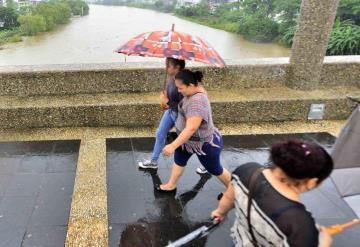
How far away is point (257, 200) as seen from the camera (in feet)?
5.19

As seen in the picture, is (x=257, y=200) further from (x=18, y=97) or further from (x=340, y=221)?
(x=18, y=97)

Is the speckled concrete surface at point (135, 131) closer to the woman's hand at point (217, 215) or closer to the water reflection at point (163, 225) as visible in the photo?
the water reflection at point (163, 225)

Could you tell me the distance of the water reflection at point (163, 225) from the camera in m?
3.04

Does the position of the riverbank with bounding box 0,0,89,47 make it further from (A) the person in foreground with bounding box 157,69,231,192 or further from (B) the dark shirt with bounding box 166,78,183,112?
(A) the person in foreground with bounding box 157,69,231,192

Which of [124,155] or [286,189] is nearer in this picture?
[286,189]

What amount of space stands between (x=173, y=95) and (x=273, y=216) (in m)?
2.08

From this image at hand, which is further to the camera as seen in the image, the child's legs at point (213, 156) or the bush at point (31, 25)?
the bush at point (31, 25)

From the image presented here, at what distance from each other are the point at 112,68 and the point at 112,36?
29.5 m

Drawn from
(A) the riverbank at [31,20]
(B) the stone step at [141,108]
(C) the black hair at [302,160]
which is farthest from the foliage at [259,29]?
(C) the black hair at [302,160]

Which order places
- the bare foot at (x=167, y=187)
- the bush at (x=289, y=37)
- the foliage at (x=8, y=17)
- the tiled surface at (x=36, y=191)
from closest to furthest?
the tiled surface at (x=36, y=191)
the bare foot at (x=167, y=187)
the bush at (x=289, y=37)
the foliage at (x=8, y=17)

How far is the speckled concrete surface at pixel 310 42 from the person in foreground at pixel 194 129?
3312 millimetres

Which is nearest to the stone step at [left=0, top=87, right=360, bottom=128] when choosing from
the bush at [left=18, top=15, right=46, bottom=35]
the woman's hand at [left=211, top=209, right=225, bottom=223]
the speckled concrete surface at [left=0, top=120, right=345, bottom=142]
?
the speckled concrete surface at [left=0, top=120, right=345, bottom=142]

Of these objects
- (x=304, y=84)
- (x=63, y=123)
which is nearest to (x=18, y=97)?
(x=63, y=123)

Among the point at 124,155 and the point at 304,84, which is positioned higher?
the point at 304,84
